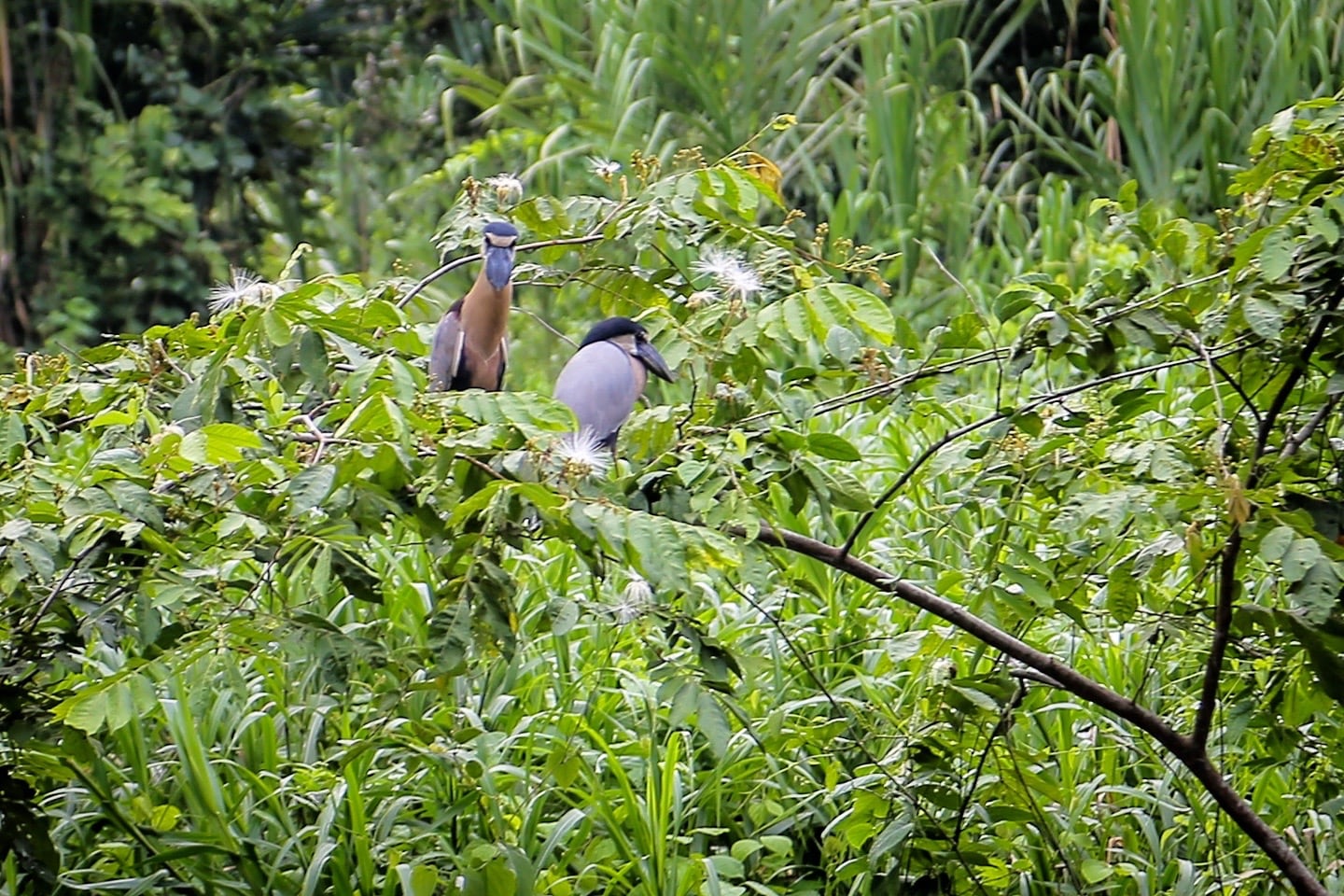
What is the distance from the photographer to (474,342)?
294 cm

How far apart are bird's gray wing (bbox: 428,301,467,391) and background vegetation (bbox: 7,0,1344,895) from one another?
0.62ft

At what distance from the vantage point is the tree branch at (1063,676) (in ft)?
6.66

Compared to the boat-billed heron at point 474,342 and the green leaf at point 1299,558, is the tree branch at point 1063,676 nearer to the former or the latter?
the green leaf at point 1299,558

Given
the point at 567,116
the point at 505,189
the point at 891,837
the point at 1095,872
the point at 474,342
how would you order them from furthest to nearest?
the point at 567,116 → the point at 474,342 → the point at 1095,872 → the point at 891,837 → the point at 505,189

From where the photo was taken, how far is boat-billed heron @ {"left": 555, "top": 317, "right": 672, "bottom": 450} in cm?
273

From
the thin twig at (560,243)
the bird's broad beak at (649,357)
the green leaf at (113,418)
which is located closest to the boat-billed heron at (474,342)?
the bird's broad beak at (649,357)

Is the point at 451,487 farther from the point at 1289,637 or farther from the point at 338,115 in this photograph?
the point at 338,115

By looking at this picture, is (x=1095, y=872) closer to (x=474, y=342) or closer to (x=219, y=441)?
(x=474, y=342)

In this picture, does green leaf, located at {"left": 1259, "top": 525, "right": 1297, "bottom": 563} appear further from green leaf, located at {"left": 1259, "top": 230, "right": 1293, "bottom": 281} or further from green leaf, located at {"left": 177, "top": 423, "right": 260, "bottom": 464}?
green leaf, located at {"left": 177, "top": 423, "right": 260, "bottom": 464}

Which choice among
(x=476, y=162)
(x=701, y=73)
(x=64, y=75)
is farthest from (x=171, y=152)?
(x=701, y=73)

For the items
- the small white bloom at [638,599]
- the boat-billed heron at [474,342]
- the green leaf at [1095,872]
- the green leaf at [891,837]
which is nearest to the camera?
the small white bloom at [638,599]

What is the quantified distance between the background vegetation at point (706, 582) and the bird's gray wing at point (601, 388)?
98mm

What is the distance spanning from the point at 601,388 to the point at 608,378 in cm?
2

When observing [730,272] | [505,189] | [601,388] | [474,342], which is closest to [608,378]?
[601,388]
